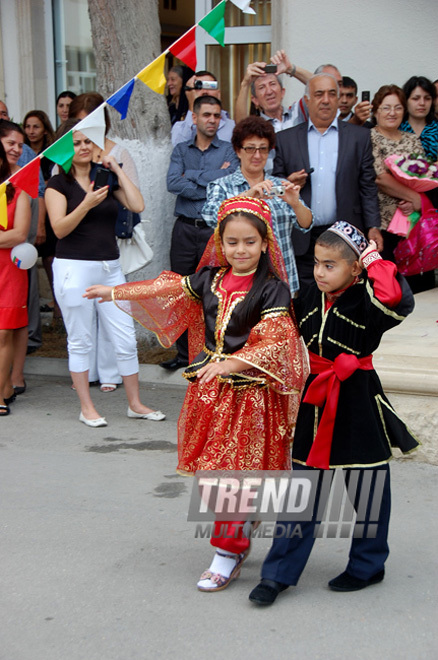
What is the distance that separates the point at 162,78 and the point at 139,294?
2571 mm

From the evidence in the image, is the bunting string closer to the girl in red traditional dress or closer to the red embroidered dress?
the red embroidered dress

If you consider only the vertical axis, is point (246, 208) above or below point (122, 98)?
below

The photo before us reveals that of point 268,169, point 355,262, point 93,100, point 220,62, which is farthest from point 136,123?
point 355,262

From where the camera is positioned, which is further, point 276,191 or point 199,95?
point 199,95

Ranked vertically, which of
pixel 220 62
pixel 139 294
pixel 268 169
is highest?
pixel 220 62

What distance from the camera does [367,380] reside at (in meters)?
3.26

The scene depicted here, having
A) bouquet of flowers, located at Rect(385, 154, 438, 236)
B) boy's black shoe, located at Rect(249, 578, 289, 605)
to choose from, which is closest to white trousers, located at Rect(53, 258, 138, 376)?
bouquet of flowers, located at Rect(385, 154, 438, 236)

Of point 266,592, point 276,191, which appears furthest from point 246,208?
point 266,592

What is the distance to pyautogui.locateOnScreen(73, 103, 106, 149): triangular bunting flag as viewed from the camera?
528 centimetres

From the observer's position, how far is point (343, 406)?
3256mm

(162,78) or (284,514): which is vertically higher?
(162,78)

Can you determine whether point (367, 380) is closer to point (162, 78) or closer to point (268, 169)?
point (268, 169)

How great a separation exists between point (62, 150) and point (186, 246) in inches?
56.8

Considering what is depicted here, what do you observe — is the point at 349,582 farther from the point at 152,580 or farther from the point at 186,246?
the point at 186,246
